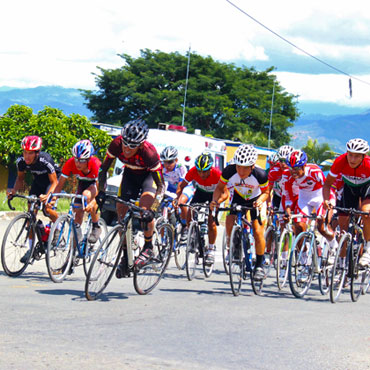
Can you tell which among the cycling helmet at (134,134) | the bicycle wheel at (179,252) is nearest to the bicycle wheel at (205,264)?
the bicycle wheel at (179,252)

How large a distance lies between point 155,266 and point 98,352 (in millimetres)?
3568

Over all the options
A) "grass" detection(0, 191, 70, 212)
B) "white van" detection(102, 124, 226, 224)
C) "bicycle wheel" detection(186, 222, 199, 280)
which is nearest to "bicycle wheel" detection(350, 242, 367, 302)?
"bicycle wheel" detection(186, 222, 199, 280)

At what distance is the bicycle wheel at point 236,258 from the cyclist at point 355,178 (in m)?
1.27

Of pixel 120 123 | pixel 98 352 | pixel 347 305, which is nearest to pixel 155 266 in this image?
pixel 347 305

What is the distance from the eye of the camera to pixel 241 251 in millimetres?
9906

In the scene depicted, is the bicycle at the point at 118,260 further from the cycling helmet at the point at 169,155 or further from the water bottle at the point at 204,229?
the cycling helmet at the point at 169,155

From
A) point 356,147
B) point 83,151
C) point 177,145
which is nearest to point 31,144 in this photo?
point 83,151

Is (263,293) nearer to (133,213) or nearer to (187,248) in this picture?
(187,248)

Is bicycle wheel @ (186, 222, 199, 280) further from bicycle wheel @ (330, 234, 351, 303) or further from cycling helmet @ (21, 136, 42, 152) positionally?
cycling helmet @ (21, 136, 42, 152)

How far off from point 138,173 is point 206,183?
329 centimetres

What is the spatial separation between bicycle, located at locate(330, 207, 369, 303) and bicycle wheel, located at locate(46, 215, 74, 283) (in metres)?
3.63

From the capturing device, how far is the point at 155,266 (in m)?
9.28

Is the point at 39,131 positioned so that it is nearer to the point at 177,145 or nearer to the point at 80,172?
the point at 177,145

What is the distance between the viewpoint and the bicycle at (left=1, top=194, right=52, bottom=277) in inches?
395
